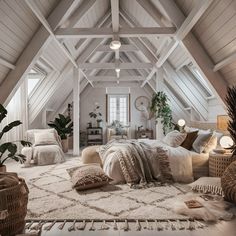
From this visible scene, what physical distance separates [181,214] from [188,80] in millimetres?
4388

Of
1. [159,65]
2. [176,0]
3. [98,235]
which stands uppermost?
[176,0]

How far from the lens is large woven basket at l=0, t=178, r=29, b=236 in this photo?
65.1 inches

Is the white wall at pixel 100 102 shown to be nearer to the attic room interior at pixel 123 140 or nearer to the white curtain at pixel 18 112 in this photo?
the attic room interior at pixel 123 140

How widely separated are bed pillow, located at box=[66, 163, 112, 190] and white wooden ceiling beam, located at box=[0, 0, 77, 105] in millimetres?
1952

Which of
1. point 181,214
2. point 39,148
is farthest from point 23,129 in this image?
point 181,214

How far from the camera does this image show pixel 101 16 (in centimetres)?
580

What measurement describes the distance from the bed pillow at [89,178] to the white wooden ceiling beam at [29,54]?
1.95m

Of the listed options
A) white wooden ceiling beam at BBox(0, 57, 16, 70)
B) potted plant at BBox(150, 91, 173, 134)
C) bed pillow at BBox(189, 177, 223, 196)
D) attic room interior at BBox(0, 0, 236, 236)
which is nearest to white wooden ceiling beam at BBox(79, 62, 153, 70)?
attic room interior at BBox(0, 0, 236, 236)

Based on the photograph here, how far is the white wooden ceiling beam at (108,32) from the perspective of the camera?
4176mm

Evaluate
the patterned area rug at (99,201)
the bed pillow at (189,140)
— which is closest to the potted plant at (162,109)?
the bed pillow at (189,140)

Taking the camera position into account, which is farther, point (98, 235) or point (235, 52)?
point (235, 52)

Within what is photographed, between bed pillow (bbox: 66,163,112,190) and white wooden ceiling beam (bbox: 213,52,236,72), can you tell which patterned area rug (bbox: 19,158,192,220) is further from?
white wooden ceiling beam (bbox: 213,52,236,72)

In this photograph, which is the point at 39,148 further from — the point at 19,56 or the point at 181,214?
the point at 181,214

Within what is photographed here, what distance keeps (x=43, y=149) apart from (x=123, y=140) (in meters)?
1.86
